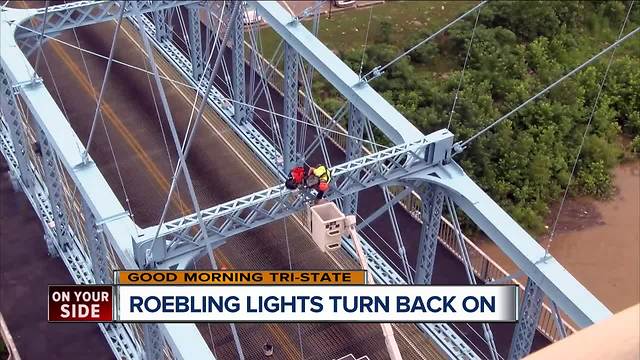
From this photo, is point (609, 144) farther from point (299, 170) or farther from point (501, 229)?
point (299, 170)

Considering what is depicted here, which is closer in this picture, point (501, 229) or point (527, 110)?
point (501, 229)

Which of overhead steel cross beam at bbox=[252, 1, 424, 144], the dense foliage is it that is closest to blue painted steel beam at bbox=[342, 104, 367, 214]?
overhead steel cross beam at bbox=[252, 1, 424, 144]

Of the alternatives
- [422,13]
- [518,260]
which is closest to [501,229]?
[518,260]

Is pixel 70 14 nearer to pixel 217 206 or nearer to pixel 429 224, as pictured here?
pixel 217 206

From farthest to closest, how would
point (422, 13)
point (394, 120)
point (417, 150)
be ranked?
point (422, 13) < point (394, 120) < point (417, 150)

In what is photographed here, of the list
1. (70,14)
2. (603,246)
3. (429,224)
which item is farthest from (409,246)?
(70,14)

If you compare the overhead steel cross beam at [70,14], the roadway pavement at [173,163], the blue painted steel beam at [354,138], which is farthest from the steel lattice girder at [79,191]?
the blue painted steel beam at [354,138]
